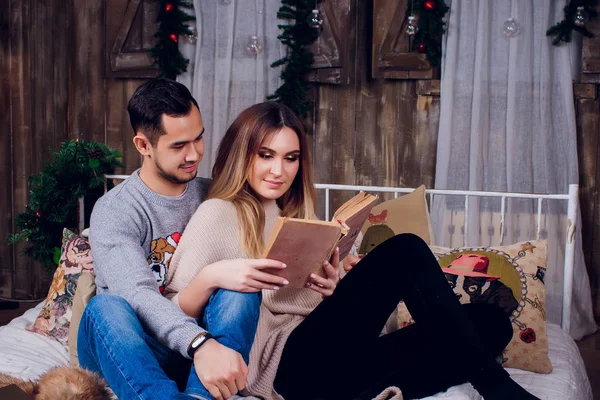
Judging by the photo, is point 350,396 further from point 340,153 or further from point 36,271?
point 36,271

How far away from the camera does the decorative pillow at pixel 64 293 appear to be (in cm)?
208

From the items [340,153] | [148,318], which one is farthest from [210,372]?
[340,153]

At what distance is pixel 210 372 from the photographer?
1.21m

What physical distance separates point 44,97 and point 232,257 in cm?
257

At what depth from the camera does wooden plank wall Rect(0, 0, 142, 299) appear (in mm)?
3668

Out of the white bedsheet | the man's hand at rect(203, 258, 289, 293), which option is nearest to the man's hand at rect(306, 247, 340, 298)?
the man's hand at rect(203, 258, 289, 293)

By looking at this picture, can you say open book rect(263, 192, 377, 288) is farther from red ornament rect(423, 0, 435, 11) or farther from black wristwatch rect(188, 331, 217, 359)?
red ornament rect(423, 0, 435, 11)

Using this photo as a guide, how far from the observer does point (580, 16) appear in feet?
9.50

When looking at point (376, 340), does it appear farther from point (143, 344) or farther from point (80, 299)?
point (80, 299)

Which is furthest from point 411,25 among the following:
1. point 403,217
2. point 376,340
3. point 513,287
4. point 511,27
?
point 376,340

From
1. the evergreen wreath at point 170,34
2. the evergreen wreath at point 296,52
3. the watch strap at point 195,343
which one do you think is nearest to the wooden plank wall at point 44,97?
the evergreen wreath at point 170,34

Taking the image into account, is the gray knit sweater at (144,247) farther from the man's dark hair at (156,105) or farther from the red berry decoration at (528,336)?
the red berry decoration at (528,336)

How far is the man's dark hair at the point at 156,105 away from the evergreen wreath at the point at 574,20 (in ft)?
6.46

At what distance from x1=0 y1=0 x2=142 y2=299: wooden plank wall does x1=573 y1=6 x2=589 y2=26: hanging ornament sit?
2259mm
